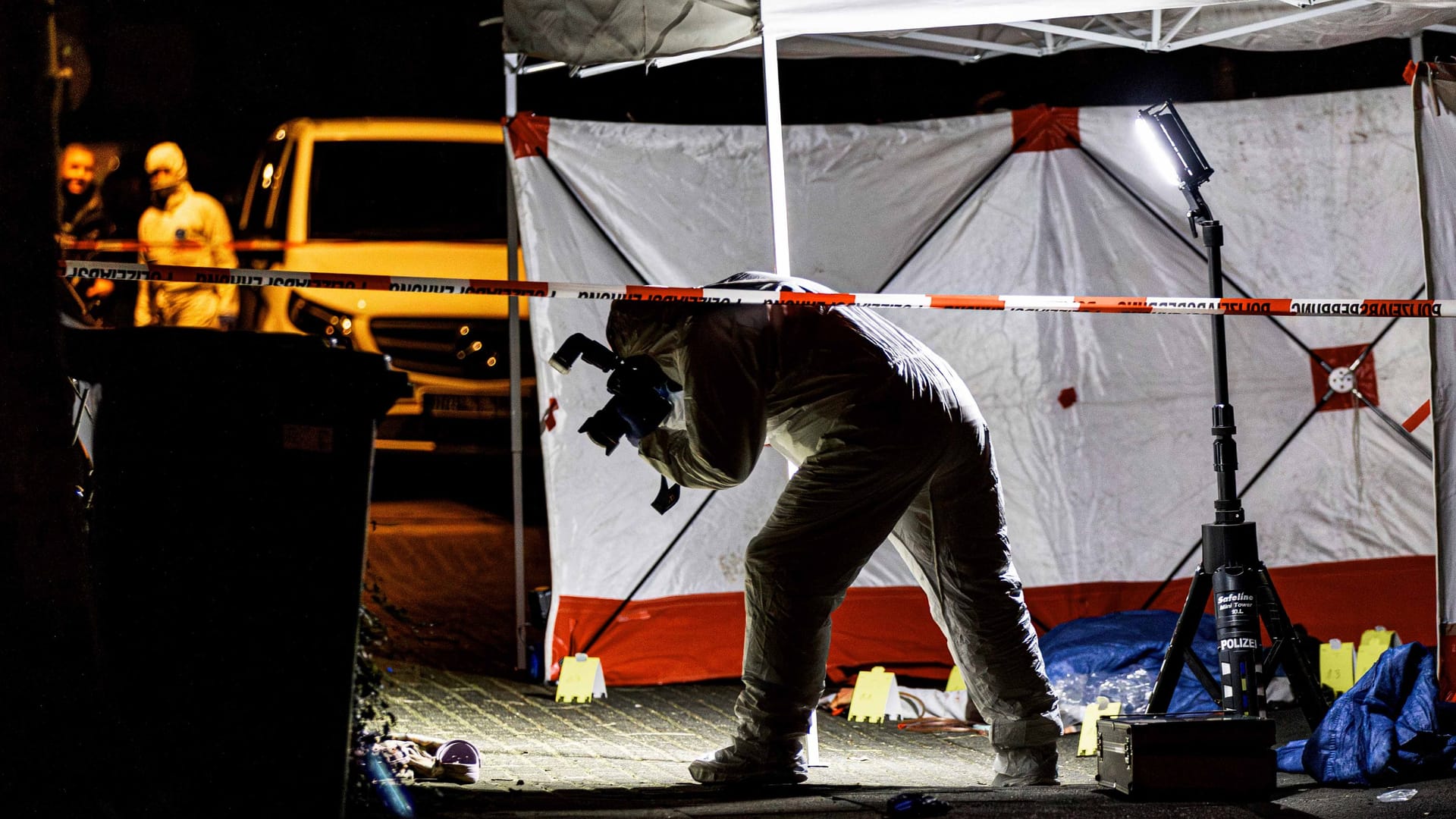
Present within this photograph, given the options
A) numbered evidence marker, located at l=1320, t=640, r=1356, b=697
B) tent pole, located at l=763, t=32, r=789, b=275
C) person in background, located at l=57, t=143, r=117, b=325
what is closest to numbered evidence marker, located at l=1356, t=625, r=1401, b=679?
numbered evidence marker, located at l=1320, t=640, r=1356, b=697

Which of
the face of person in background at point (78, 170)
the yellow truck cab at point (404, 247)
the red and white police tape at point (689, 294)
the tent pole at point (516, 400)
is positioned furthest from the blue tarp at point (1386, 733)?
the face of person in background at point (78, 170)

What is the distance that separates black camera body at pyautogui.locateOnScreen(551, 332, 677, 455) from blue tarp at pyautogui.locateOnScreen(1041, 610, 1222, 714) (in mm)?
2149

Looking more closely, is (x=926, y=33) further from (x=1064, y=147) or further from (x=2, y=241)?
(x=2, y=241)

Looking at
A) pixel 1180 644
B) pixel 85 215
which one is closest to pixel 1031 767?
pixel 1180 644

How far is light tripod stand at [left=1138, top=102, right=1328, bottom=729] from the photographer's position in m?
4.47

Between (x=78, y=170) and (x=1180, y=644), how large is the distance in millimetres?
Result: 9368

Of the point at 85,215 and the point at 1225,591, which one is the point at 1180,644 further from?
the point at 85,215

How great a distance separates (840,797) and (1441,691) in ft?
7.78

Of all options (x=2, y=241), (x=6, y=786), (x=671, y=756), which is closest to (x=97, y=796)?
(x=6, y=786)

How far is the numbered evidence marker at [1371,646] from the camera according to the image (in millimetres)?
5941

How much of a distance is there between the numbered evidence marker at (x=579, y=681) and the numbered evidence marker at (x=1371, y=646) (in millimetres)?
3147

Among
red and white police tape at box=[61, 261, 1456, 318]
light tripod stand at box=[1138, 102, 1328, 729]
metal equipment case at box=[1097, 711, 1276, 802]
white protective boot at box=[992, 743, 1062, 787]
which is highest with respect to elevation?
red and white police tape at box=[61, 261, 1456, 318]

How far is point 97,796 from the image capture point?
2887 millimetres

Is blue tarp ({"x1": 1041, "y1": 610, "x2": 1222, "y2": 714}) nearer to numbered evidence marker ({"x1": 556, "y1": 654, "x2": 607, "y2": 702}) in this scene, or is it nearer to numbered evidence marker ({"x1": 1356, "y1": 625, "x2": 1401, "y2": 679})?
numbered evidence marker ({"x1": 1356, "y1": 625, "x2": 1401, "y2": 679})
